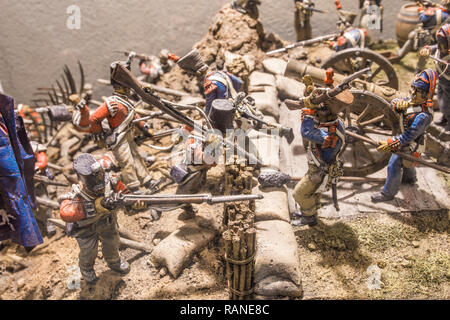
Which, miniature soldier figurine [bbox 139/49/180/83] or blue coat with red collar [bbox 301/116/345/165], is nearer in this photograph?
blue coat with red collar [bbox 301/116/345/165]

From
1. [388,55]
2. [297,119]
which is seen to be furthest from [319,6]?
[297,119]

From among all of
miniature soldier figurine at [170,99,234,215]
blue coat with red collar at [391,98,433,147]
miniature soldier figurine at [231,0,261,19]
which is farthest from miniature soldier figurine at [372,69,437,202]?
miniature soldier figurine at [231,0,261,19]

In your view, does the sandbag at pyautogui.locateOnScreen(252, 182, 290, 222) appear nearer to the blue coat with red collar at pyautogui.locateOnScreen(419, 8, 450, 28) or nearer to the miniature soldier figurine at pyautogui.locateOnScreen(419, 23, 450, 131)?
the miniature soldier figurine at pyautogui.locateOnScreen(419, 23, 450, 131)

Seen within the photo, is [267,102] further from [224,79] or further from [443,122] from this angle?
[443,122]

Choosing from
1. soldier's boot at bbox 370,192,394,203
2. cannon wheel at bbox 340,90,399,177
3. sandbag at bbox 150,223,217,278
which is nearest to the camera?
sandbag at bbox 150,223,217,278

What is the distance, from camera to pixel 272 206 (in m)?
4.61

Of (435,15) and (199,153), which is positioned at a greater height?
(435,15)

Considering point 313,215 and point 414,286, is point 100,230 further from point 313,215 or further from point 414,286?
point 414,286

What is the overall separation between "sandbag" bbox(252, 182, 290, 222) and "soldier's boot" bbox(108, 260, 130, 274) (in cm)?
170

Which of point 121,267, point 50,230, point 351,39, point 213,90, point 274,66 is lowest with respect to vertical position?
point 50,230

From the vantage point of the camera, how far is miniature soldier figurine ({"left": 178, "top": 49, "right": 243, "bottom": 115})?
4750 mm

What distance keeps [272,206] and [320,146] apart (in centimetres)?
96

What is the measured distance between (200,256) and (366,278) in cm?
195

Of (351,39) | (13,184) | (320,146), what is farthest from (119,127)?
(351,39)
